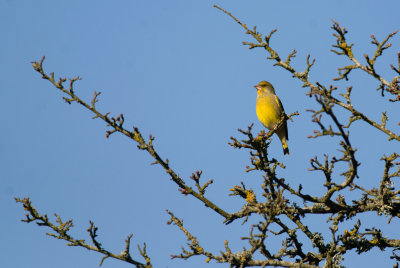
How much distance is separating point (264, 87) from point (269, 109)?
0.96 metres

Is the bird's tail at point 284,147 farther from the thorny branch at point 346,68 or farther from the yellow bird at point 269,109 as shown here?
the thorny branch at point 346,68

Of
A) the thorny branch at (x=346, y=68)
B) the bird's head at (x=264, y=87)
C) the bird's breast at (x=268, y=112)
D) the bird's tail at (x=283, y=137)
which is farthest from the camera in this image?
the bird's head at (x=264, y=87)

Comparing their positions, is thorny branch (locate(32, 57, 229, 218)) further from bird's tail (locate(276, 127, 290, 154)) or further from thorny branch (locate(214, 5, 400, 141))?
bird's tail (locate(276, 127, 290, 154))

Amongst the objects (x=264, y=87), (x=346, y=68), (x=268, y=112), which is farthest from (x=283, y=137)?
(x=346, y=68)

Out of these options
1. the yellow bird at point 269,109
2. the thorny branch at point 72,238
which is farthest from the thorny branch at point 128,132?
the yellow bird at point 269,109

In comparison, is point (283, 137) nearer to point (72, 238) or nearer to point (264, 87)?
point (264, 87)

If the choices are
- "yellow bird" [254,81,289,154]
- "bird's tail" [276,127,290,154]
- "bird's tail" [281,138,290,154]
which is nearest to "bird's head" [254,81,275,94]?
"yellow bird" [254,81,289,154]

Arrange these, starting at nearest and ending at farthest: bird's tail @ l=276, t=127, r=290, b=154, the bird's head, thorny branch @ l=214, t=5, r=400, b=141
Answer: thorny branch @ l=214, t=5, r=400, b=141 → bird's tail @ l=276, t=127, r=290, b=154 → the bird's head

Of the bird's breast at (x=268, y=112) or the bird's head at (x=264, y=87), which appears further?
the bird's head at (x=264, y=87)

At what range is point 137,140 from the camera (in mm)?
5047

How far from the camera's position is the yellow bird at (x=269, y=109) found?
8.93 metres

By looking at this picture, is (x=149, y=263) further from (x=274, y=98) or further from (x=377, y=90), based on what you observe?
(x=274, y=98)

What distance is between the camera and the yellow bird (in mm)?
8930

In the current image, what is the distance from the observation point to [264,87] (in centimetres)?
984
